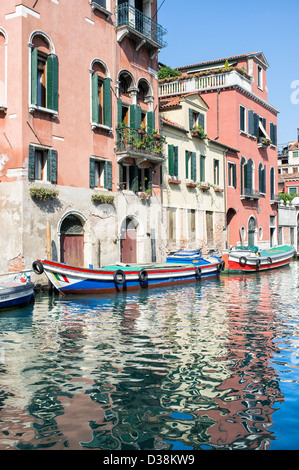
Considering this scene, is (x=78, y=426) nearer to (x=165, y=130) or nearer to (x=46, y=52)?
(x=46, y=52)

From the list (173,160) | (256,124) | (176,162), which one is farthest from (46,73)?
(256,124)

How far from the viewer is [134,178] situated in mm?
19875

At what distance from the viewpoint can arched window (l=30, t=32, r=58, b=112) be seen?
15.2m

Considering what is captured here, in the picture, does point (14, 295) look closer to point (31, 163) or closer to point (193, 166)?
point (31, 163)

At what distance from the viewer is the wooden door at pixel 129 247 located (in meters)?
19.5

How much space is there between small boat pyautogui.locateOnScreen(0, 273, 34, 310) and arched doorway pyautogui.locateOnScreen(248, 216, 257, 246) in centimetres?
2171

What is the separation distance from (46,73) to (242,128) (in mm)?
17580

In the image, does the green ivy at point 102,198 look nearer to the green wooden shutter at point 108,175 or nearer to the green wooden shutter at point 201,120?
the green wooden shutter at point 108,175

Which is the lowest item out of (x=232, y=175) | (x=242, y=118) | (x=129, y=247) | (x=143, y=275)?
(x=143, y=275)

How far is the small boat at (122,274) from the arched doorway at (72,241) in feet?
4.03

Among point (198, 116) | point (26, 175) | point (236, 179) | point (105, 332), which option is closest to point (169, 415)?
point (105, 332)

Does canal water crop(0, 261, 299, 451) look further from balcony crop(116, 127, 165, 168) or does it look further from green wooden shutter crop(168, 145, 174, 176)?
green wooden shutter crop(168, 145, 174, 176)

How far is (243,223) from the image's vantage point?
30797 millimetres
